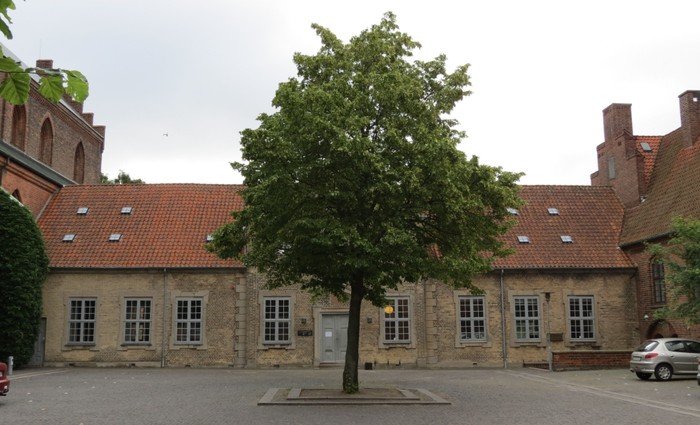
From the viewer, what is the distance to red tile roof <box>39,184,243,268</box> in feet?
103

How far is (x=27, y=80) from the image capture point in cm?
330

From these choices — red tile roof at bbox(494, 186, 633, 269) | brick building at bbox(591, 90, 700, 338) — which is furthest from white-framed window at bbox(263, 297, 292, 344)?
brick building at bbox(591, 90, 700, 338)

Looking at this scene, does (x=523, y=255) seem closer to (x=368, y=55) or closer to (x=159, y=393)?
(x=368, y=55)

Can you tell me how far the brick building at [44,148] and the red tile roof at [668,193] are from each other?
85.9 feet

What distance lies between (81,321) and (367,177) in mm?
18567

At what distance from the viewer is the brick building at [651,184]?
1184 inches

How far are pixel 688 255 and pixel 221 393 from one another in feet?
52.5

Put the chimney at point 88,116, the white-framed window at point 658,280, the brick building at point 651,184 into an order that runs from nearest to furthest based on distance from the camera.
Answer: the brick building at point 651,184 < the white-framed window at point 658,280 < the chimney at point 88,116

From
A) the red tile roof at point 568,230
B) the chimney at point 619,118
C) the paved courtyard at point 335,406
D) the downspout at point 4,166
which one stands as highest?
the chimney at point 619,118

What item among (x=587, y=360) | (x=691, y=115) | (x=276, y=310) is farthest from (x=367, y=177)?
(x=691, y=115)

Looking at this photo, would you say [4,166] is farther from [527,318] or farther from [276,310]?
[527,318]

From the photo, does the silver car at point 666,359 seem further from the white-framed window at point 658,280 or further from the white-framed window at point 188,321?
the white-framed window at point 188,321

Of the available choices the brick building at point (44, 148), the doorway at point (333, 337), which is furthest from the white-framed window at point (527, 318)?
the brick building at point (44, 148)

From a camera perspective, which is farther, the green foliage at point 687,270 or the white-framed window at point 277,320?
the white-framed window at point 277,320
